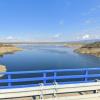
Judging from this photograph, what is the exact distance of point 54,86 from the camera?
445 inches

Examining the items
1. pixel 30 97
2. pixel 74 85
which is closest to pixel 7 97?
pixel 30 97

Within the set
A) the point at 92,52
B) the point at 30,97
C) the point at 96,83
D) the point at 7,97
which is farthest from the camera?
the point at 92,52

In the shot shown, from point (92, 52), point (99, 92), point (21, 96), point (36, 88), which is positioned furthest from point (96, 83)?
point (92, 52)

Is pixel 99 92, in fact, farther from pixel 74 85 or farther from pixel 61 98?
pixel 61 98

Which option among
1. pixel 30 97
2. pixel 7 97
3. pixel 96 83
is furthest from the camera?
pixel 96 83

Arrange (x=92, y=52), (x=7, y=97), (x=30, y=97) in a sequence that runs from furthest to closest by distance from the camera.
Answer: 1. (x=92, y=52)
2. (x=30, y=97)
3. (x=7, y=97)

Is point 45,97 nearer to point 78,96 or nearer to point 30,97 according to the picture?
point 30,97

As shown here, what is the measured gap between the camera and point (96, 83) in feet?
40.2

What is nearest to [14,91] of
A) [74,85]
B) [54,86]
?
[54,86]

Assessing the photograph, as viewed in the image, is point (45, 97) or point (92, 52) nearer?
point (45, 97)

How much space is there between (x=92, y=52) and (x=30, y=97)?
11455 centimetres

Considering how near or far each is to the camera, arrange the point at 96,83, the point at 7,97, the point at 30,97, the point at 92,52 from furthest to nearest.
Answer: the point at 92,52 < the point at 96,83 < the point at 30,97 < the point at 7,97

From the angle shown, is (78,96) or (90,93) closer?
(78,96)

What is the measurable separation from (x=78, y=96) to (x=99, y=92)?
1.64 m
